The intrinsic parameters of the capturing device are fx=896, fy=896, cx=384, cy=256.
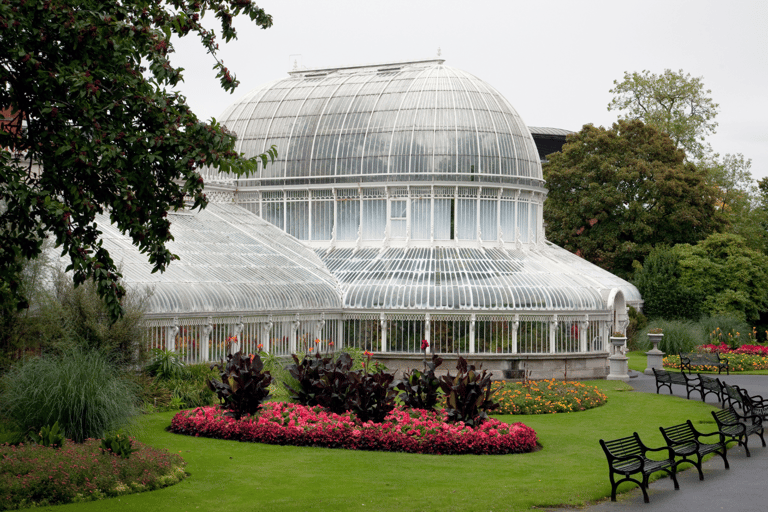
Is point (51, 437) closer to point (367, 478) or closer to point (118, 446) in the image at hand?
point (118, 446)

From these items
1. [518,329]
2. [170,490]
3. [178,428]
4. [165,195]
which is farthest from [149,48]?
[518,329]

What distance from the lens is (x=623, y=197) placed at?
150 ft

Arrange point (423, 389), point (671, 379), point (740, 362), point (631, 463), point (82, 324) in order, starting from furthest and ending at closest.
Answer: point (740, 362)
point (671, 379)
point (423, 389)
point (82, 324)
point (631, 463)

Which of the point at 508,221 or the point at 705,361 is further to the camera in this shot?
the point at 705,361

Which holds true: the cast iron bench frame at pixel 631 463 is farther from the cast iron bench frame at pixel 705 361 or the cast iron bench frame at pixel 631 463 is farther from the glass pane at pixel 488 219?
the cast iron bench frame at pixel 705 361

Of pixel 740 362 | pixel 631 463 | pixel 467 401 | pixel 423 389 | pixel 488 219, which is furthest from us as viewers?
pixel 740 362

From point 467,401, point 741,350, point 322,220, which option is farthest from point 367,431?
point 741,350

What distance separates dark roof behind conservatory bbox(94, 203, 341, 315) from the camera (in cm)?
2128

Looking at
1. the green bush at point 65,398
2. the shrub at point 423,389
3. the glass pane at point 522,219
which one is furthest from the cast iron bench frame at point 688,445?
the glass pane at point 522,219

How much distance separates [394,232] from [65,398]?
716 inches

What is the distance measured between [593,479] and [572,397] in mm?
8315

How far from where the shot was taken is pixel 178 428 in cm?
1697

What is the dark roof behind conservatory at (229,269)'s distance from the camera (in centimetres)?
2128

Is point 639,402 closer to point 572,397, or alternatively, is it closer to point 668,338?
point 572,397
